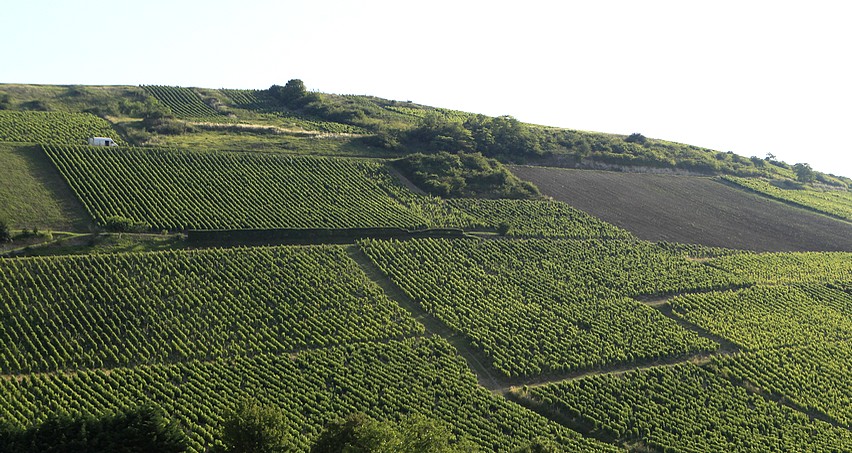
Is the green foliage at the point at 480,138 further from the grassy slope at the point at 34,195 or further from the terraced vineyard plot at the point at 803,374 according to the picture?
the terraced vineyard plot at the point at 803,374

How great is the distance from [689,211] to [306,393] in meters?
66.7

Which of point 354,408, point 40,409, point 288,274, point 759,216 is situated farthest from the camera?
point 759,216

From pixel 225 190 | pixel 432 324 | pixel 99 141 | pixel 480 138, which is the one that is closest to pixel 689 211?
pixel 480 138

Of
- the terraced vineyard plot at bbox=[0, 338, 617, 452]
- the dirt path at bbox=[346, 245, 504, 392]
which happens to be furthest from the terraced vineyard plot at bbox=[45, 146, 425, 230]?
the terraced vineyard plot at bbox=[0, 338, 617, 452]

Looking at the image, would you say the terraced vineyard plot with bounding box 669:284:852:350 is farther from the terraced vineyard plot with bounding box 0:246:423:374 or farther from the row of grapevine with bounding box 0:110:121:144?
the row of grapevine with bounding box 0:110:121:144

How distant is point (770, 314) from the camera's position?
68.3 m

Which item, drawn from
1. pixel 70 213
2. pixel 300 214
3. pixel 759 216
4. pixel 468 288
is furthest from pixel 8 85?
pixel 759 216

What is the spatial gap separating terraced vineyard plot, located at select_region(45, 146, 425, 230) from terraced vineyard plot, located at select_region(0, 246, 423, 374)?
8.79m

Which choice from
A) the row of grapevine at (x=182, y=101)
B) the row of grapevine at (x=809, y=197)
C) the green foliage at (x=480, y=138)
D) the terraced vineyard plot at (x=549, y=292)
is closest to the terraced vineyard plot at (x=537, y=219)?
the terraced vineyard plot at (x=549, y=292)

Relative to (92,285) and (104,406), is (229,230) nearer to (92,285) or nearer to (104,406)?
(92,285)

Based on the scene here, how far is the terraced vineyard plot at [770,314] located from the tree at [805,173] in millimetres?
69083

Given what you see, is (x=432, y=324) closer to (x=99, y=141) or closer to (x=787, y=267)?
(x=787, y=267)

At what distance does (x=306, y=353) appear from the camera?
170 ft

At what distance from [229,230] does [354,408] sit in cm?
2715
